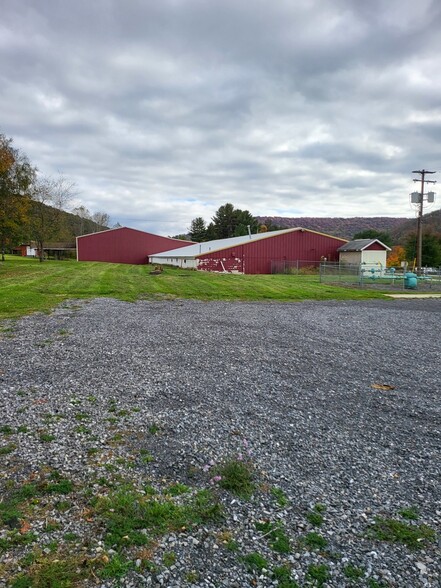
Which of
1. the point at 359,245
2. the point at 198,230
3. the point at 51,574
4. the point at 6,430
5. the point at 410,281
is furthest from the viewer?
the point at 198,230

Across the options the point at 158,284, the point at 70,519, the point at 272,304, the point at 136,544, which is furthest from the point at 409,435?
the point at 158,284

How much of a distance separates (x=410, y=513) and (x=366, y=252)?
4073 centimetres

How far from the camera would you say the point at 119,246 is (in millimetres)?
53156

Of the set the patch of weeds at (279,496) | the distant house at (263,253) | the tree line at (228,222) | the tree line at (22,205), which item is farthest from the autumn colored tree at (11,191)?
the tree line at (228,222)

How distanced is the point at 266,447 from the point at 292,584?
170 cm

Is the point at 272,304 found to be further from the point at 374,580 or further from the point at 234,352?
the point at 374,580

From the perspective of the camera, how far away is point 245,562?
8.49ft

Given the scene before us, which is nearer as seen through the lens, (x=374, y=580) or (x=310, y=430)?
(x=374, y=580)

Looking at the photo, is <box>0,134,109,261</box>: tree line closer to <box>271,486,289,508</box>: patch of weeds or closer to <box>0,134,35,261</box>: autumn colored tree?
<box>0,134,35,261</box>: autumn colored tree

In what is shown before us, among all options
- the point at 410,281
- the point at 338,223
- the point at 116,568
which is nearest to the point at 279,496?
the point at 116,568

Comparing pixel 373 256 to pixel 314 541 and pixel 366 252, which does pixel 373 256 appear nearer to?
pixel 366 252

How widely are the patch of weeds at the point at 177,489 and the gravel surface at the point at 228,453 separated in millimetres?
24

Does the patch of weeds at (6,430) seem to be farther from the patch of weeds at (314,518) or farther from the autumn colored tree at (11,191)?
the autumn colored tree at (11,191)

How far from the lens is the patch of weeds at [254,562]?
254 centimetres
